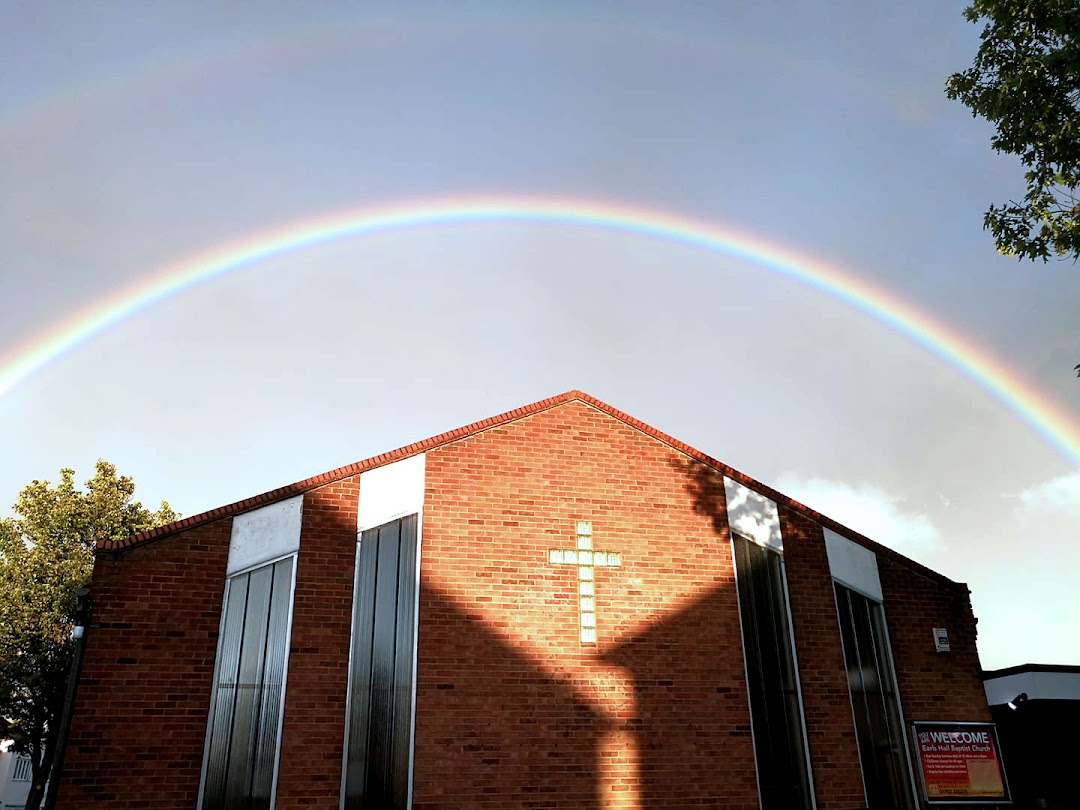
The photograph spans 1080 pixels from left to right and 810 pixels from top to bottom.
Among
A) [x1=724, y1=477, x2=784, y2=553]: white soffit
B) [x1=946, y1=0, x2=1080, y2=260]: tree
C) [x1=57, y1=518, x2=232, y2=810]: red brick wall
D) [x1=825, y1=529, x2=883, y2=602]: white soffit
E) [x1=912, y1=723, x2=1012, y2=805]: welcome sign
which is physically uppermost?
[x1=946, y1=0, x2=1080, y2=260]: tree

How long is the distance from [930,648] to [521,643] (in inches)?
276

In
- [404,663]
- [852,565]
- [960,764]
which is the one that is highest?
[852,565]

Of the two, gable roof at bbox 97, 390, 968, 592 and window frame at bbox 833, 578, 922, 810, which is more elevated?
gable roof at bbox 97, 390, 968, 592

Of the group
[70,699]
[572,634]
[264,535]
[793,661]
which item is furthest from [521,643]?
[70,699]

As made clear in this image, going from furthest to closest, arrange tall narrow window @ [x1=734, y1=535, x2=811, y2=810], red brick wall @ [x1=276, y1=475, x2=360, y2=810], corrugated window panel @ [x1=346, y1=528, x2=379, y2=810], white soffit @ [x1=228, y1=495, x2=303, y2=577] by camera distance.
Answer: tall narrow window @ [x1=734, y1=535, x2=811, y2=810]
white soffit @ [x1=228, y1=495, x2=303, y2=577]
corrugated window panel @ [x1=346, y1=528, x2=379, y2=810]
red brick wall @ [x1=276, y1=475, x2=360, y2=810]

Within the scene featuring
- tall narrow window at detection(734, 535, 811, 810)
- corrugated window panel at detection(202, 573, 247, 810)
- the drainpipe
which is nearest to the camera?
the drainpipe

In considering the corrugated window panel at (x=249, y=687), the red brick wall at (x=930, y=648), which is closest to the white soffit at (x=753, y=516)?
the red brick wall at (x=930, y=648)

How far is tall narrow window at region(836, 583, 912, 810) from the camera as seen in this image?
11719mm

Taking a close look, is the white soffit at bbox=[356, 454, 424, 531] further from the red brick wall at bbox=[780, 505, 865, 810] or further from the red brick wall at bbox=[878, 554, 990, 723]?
the red brick wall at bbox=[878, 554, 990, 723]

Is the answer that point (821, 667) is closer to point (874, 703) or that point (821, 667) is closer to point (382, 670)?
point (874, 703)

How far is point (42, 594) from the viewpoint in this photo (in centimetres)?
2233

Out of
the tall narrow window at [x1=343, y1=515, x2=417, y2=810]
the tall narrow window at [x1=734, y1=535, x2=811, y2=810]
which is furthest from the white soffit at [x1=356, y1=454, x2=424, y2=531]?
the tall narrow window at [x1=734, y1=535, x2=811, y2=810]

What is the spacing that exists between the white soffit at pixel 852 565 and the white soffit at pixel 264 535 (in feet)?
28.5

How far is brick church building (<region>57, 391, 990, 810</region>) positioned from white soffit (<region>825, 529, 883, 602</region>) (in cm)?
4
